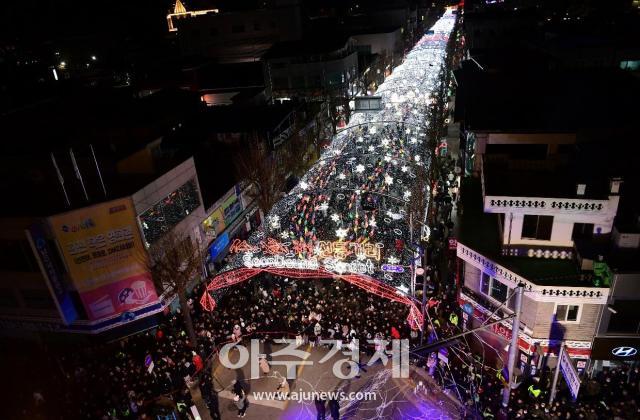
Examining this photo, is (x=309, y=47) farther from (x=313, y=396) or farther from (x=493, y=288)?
(x=313, y=396)

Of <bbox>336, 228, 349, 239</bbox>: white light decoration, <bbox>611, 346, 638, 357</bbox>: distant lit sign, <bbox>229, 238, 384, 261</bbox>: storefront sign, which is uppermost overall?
<bbox>229, 238, 384, 261</bbox>: storefront sign

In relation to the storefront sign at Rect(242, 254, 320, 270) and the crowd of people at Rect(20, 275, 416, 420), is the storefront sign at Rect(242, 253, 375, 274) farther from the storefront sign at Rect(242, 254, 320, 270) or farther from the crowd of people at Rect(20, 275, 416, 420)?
the crowd of people at Rect(20, 275, 416, 420)

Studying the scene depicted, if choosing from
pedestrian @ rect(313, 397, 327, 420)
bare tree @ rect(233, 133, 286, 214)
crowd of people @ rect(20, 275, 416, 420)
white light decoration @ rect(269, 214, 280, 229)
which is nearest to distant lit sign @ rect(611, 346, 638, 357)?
crowd of people @ rect(20, 275, 416, 420)

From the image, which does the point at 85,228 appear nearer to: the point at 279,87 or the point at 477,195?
the point at 477,195

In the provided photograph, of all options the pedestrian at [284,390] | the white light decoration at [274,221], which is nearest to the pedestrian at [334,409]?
A: the pedestrian at [284,390]

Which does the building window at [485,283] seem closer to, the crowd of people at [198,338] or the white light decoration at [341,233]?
the crowd of people at [198,338]

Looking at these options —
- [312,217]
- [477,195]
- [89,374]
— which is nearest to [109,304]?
[89,374]

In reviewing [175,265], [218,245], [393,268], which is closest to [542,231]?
[393,268]
